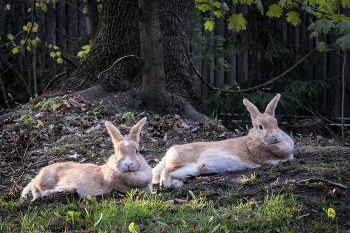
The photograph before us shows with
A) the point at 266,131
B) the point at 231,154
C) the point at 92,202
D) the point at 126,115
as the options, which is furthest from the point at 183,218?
the point at 126,115

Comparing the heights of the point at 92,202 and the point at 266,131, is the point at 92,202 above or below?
below

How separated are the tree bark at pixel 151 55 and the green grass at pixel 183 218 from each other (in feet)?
11.5

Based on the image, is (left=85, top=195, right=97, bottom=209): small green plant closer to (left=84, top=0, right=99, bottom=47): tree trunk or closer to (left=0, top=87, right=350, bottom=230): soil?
(left=0, top=87, right=350, bottom=230): soil

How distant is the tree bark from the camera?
18.6 ft

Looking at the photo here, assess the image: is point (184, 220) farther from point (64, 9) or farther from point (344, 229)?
point (64, 9)

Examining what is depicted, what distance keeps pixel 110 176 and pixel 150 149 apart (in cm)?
166

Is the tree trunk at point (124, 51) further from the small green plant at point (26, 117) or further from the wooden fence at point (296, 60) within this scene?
the wooden fence at point (296, 60)

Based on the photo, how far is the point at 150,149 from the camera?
16.1ft

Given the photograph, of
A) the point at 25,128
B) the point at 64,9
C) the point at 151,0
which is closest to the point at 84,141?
the point at 25,128

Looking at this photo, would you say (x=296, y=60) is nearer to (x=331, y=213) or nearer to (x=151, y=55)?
(x=151, y=55)

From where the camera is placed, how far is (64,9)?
36.1 feet

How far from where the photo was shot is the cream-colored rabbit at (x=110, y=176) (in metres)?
3.22

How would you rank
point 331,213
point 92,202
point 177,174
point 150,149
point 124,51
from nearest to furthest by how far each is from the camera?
point 331,213
point 92,202
point 177,174
point 150,149
point 124,51

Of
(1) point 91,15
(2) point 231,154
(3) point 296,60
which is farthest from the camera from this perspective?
(3) point 296,60
